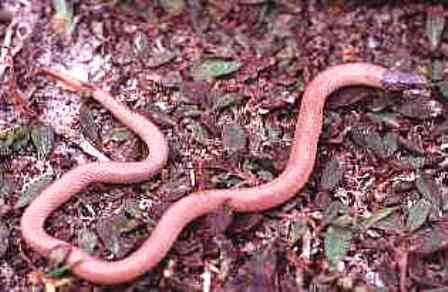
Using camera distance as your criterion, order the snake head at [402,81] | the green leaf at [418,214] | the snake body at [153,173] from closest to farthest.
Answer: the snake body at [153,173] < the green leaf at [418,214] < the snake head at [402,81]

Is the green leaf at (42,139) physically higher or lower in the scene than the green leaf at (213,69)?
→ lower

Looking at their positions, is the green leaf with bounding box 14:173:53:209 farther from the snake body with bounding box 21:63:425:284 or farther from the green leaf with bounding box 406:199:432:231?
the green leaf with bounding box 406:199:432:231

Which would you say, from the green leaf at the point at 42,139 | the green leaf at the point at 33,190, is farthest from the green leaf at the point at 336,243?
the green leaf at the point at 42,139

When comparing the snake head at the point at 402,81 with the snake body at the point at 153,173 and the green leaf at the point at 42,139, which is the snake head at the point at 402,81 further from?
the green leaf at the point at 42,139

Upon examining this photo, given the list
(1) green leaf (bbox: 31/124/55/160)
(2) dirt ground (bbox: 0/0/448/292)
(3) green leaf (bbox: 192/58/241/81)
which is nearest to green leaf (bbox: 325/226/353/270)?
(2) dirt ground (bbox: 0/0/448/292)

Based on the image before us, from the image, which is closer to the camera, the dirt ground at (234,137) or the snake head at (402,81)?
the dirt ground at (234,137)

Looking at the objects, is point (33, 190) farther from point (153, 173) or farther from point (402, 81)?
point (402, 81)

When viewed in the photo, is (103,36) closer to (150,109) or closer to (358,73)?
(150,109)

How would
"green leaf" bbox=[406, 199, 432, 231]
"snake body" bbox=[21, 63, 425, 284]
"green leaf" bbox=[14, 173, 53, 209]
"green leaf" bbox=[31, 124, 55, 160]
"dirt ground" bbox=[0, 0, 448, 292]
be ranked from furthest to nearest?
"green leaf" bbox=[31, 124, 55, 160], "green leaf" bbox=[14, 173, 53, 209], "green leaf" bbox=[406, 199, 432, 231], "dirt ground" bbox=[0, 0, 448, 292], "snake body" bbox=[21, 63, 425, 284]

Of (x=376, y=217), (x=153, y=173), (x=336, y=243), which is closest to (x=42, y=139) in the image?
(x=153, y=173)
